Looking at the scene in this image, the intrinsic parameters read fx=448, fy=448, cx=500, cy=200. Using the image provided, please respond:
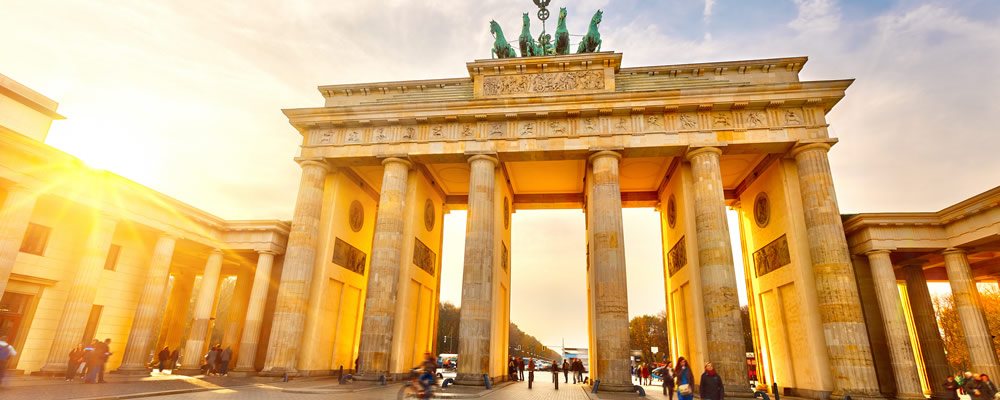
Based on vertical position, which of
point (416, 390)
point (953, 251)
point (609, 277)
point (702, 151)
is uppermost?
point (702, 151)

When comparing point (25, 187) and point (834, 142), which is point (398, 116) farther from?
point (834, 142)

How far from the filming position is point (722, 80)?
67.6 feet

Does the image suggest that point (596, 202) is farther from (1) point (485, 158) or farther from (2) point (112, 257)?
(2) point (112, 257)

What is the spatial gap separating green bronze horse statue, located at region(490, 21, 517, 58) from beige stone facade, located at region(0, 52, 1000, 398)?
Answer: 3.09m

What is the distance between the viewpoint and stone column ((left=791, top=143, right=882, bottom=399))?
15.5m

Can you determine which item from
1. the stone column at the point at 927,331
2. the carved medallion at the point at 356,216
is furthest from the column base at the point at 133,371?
the stone column at the point at 927,331

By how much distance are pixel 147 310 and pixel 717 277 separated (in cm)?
2376

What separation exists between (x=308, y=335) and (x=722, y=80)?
22.0 m

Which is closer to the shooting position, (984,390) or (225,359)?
(984,390)

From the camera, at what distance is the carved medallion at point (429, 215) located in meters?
24.5

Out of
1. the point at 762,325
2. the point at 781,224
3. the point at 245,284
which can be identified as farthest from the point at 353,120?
the point at 762,325

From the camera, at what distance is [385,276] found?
19.1 metres

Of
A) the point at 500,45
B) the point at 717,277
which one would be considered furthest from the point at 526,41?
the point at 717,277

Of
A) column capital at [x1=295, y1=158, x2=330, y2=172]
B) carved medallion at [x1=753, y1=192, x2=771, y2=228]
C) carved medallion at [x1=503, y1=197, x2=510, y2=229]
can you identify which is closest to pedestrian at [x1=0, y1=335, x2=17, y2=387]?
column capital at [x1=295, y1=158, x2=330, y2=172]
